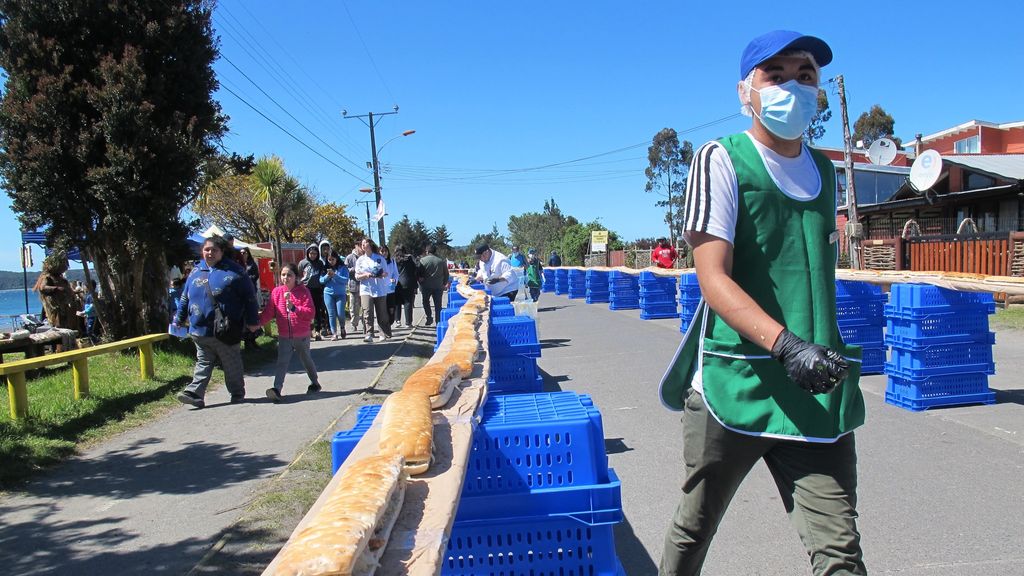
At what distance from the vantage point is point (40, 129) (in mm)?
9289

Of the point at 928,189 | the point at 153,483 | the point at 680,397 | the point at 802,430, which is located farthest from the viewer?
the point at 928,189

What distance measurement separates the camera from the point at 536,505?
2.49 m

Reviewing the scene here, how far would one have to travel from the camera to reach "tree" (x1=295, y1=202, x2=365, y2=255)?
148ft

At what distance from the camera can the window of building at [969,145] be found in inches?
1505

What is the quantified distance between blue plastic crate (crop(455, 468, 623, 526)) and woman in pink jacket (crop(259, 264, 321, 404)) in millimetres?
5746

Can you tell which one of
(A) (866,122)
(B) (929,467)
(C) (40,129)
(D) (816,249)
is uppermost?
(A) (866,122)

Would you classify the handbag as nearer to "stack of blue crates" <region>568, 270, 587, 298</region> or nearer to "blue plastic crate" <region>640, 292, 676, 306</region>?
"blue plastic crate" <region>640, 292, 676, 306</region>

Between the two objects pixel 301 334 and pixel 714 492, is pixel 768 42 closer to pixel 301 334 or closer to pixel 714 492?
pixel 714 492

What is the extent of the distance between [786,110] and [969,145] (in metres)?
44.8

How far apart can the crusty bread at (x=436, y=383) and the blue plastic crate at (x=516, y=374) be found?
2.55 meters

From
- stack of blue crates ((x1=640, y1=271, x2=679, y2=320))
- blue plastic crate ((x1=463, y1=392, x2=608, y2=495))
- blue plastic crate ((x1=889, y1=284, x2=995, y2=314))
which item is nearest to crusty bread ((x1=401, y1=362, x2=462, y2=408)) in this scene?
blue plastic crate ((x1=463, y1=392, x2=608, y2=495))

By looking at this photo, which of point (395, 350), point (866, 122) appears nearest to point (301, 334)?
point (395, 350)

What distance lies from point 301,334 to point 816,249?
6.69 meters

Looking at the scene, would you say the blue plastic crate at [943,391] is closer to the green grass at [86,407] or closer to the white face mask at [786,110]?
the white face mask at [786,110]
